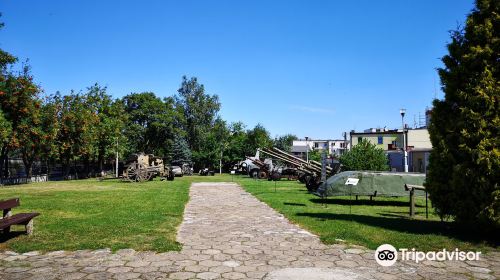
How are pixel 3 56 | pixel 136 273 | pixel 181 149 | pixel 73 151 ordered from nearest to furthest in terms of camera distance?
1. pixel 136 273
2. pixel 3 56
3. pixel 73 151
4. pixel 181 149

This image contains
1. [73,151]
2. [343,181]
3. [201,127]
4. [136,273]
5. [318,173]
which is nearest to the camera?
[136,273]

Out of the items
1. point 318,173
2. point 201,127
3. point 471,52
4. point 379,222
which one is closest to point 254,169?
point 318,173

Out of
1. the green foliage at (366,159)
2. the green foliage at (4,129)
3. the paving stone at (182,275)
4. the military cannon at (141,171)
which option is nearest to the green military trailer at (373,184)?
the paving stone at (182,275)

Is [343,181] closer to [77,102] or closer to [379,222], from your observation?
[379,222]

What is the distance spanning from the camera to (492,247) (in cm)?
741

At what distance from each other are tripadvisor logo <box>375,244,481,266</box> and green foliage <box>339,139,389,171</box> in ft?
64.3

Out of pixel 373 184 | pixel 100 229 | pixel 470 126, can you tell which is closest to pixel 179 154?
pixel 373 184

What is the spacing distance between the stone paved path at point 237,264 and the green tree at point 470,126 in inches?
57.9

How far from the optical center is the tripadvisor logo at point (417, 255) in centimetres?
646

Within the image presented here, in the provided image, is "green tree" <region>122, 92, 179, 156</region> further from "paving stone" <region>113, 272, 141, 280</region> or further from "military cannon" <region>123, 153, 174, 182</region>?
"paving stone" <region>113, 272, 141, 280</region>

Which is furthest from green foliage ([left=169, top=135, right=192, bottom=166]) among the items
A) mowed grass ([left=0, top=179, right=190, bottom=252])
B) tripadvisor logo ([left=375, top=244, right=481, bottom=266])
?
tripadvisor logo ([left=375, top=244, right=481, bottom=266])

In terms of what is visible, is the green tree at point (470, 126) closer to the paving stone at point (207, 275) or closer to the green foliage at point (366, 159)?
the paving stone at point (207, 275)

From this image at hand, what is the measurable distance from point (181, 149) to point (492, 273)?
A: 51.4 m

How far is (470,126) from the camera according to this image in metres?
8.09
